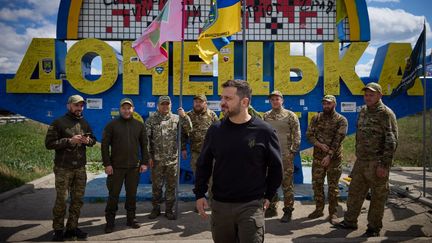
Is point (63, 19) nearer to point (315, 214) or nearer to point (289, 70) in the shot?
point (289, 70)

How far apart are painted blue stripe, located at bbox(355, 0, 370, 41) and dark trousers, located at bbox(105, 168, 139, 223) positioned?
6.28 metres

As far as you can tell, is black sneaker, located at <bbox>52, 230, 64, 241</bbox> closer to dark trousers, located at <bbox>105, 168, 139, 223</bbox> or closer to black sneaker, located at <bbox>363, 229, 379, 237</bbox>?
dark trousers, located at <bbox>105, 168, 139, 223</bbox>

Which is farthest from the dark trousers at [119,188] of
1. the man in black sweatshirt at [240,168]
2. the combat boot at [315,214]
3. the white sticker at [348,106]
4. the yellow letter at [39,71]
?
the white sticker at [348,106]

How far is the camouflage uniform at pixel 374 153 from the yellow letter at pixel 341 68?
10.3ft

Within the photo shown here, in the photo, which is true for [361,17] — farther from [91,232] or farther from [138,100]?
[91,232]

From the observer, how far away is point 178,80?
8.34m

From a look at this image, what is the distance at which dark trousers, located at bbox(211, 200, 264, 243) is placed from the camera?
9.30 ft

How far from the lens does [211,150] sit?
306 cm

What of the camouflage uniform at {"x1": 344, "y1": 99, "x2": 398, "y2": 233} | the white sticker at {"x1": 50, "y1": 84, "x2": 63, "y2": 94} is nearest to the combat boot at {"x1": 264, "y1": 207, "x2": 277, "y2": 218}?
the camouflage uniform at {"x1": 344, "y1": 99, "x2": 398, "y2": 233}

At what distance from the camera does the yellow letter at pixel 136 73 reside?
8281 mm

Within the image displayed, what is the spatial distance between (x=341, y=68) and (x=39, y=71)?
6.76 metres

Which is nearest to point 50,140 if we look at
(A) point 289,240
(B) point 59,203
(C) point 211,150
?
(B) point 59,203

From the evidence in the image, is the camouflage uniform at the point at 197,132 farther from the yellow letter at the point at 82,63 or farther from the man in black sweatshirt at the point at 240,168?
the man in black sweatshirt at the point at 240,168

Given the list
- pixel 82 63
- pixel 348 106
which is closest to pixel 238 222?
pixel 348 106
